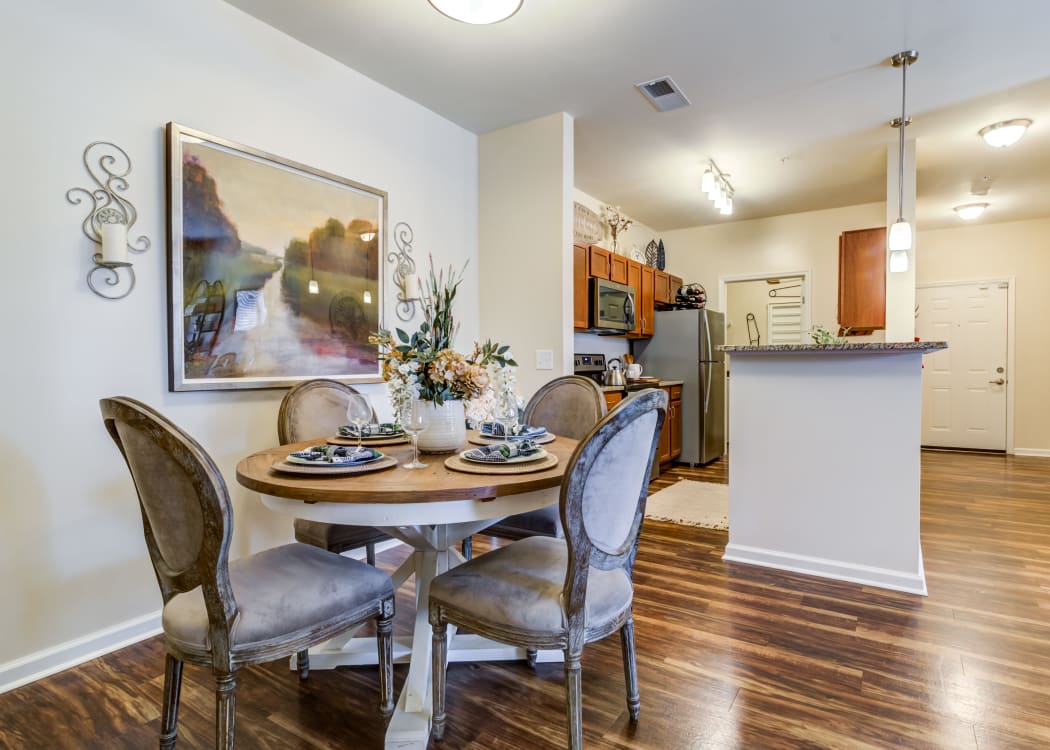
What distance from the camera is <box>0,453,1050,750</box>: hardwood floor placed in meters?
1.55

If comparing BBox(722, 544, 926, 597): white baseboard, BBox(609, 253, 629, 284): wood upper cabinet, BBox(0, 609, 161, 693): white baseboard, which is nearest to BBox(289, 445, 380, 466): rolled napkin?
BBox(0, 609, 161, 693): white baseboard

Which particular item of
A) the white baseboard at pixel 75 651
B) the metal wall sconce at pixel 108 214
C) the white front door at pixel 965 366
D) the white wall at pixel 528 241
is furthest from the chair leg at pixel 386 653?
the white front door at pixel 965 366

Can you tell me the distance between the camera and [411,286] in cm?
327

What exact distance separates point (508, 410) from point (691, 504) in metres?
2.56

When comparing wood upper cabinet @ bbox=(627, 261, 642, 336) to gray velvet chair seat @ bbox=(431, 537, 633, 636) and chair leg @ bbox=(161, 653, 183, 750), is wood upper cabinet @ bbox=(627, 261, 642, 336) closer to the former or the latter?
gray velvet chair seat @ bbox=(431, 537, 633, 636)

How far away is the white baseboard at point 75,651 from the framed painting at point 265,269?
0.94 meters

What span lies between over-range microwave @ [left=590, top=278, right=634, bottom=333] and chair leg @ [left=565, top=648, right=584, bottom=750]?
11.3 ft

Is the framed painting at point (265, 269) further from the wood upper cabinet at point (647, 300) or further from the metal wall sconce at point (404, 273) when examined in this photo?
the wood upper cabinet at point (647, 300)

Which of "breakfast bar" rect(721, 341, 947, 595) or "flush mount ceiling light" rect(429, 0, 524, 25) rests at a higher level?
"flush mount ceiling light" rect(429, 0, 524, 25)

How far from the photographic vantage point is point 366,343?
302 cm

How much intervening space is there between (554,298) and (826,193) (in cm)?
333

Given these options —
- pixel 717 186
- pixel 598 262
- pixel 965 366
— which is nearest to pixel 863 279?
pixel 717 186

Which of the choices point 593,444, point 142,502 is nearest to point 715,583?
point 593,444

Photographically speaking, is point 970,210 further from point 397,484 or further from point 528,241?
point 397,484
